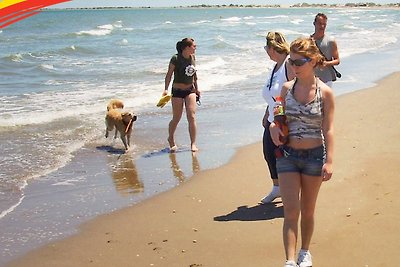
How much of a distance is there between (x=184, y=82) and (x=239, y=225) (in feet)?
11.5

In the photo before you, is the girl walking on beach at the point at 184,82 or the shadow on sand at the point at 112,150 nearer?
the girl walking on beach at the point at 184,82

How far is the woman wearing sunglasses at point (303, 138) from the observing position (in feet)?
12.5

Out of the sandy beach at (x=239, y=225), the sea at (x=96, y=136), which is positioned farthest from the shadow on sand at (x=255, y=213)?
the sea at (x=96, y=136)

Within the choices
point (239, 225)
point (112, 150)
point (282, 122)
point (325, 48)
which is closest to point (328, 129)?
point (282, 122)

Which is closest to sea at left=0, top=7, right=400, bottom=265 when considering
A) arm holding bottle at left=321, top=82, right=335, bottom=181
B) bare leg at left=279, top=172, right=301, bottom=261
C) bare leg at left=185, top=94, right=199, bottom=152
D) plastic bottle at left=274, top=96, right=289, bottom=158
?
bare leg at left=185, top=94, right=199, bottom=152

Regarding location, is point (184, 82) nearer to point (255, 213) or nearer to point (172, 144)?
point (172, 144)

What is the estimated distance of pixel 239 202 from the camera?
5785 mm

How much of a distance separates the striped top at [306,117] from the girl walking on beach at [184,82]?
14.1 ft

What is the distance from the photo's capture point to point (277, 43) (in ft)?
16.1

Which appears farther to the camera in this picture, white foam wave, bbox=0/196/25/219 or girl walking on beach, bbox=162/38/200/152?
girl walking on beach, bbox=162/38/200/152

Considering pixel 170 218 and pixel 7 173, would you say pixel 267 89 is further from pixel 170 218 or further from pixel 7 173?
pixel 7 173

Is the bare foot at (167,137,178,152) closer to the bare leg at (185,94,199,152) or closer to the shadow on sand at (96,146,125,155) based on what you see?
the bare leg at (185,94,199,152)

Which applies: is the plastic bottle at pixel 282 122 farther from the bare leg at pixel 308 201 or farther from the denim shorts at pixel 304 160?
the bare leg at pixel 308 201

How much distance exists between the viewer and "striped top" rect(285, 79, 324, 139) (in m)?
3.82
